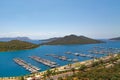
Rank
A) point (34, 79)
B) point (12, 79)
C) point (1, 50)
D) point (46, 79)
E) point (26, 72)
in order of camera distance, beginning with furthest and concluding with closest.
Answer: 1. point (1, 50)
2. point (26, 72)
3. point (12, 79)
4. point (34, 79)
5. point (46, 79)

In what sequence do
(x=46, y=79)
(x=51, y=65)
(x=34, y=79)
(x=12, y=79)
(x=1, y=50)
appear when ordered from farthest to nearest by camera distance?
1. (x=1, y=50)
2. (x=51, y=65)
3. (x=12, y=79)
4. (x=34, y=79)
5. (x=46, y=79)

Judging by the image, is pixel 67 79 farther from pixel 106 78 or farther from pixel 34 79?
pixel 34 79

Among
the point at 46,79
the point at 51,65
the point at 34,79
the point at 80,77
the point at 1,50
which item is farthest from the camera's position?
the point at 1,50

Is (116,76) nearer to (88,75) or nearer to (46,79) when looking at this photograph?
(88,75)

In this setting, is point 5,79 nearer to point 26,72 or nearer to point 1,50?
point 26,72

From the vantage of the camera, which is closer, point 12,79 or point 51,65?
point 12,79

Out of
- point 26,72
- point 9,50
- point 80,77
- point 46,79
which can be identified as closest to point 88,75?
point 80,77

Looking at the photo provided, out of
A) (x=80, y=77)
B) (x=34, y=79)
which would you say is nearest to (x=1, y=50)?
(x=34, y=79)

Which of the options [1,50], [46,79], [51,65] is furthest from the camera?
[1,50]
